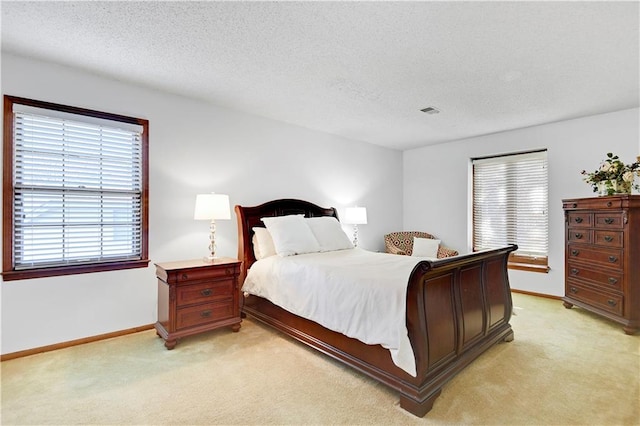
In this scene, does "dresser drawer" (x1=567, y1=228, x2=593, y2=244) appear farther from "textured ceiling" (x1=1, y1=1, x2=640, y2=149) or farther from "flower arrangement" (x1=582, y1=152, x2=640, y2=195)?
"textured ceiling" (x1=1, y1=1, x2=640, y2=149)

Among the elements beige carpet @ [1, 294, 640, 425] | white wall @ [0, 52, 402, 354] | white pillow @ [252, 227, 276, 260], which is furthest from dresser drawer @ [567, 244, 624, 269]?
white pillow @ [252, 227, 276, 260]

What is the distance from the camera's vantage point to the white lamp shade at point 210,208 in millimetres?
3195

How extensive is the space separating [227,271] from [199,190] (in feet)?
3.46

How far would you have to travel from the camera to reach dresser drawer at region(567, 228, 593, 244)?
12.0 ft

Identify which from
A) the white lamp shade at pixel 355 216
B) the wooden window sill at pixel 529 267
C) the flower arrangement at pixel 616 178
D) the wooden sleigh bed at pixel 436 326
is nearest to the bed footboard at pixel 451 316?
the wooden sleigh bed at pixel 436 326

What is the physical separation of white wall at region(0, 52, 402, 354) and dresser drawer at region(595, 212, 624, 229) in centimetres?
319

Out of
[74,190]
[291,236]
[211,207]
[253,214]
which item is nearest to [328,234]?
[291,236]

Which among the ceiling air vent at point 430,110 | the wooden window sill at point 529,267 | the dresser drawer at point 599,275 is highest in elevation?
the ceiling air vent at point 430,110

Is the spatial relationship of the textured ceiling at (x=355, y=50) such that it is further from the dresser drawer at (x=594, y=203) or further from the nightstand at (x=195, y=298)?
the nightstand at (x=195, y=298)

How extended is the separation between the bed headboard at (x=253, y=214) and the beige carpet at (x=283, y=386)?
0.95 metres

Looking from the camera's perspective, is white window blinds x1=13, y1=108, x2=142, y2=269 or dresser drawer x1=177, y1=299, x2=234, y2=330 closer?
white window blinds x1=13, y1=108, x2=142, y2=269

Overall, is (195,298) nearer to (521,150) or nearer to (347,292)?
(347,292)

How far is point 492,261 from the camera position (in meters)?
2.85

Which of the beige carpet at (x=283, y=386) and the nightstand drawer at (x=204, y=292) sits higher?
the nightstand drawer at (x=204, y=292)
